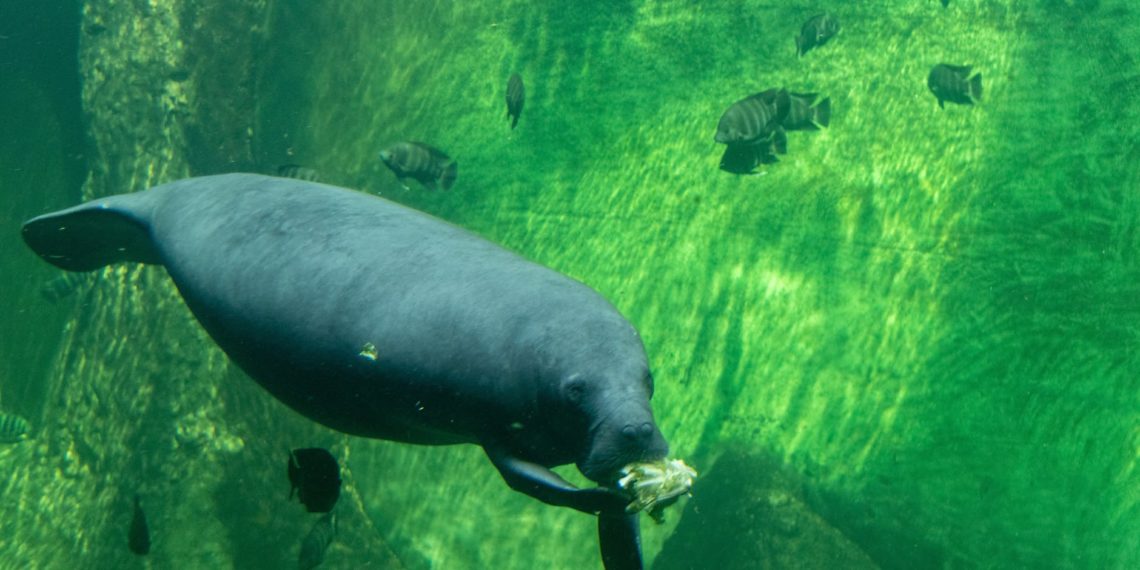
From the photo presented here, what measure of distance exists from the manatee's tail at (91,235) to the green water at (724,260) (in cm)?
234

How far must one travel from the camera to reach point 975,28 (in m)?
6.01

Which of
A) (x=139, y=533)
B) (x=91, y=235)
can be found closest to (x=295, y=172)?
(x=91, y=235)

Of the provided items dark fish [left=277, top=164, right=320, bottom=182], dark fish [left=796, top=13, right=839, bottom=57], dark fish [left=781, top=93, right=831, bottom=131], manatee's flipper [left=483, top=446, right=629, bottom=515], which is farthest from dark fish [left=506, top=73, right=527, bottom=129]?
manatee's flipper [left=483, top=446, right=629, bottom=515]

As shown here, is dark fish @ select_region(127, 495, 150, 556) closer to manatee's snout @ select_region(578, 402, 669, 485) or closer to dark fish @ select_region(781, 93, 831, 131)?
manatee's snout @ select_region(578, 402, 669, 485)

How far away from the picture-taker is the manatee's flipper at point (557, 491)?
184 centimetres

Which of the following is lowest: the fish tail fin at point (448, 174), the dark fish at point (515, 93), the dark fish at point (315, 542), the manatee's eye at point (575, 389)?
the dark fish at point (315, 542)

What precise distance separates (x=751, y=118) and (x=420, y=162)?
242 centimetres

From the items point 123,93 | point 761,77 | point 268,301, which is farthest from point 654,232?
point 123,93

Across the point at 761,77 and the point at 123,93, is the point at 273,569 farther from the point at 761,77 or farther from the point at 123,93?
the point at 761,77

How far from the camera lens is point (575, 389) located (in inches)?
76.2

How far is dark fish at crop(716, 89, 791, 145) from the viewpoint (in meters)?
4.87

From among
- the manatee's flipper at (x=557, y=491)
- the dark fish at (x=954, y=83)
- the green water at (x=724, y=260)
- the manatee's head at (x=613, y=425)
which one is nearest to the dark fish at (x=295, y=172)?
the green water at (x=724, y=260)

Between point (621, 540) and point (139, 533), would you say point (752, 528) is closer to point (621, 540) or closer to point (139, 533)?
point (621, 540)

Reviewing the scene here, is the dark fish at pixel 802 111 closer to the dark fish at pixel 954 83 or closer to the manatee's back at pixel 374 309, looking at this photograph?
the dark fish at pixel 954 83
